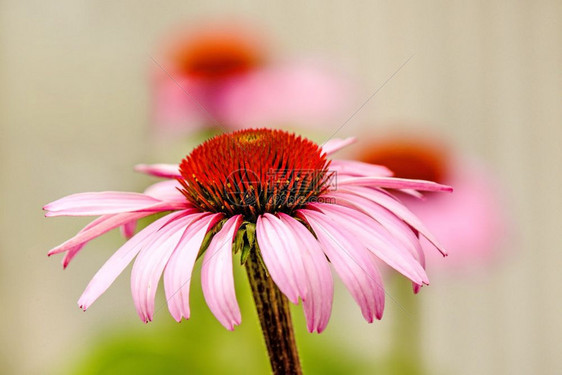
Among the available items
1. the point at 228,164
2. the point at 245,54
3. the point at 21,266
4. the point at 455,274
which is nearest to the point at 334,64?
the point at 245,54

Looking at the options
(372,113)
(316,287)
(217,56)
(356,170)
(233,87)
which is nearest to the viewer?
(316,287)

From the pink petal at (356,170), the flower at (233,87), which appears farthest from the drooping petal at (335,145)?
the flower at (233,87)

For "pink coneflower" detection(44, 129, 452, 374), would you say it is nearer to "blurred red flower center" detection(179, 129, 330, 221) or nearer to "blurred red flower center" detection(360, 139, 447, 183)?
"blurred red flower center" detection(179, 129, 330, 221)

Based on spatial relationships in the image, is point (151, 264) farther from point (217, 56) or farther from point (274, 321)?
point (217, 56)

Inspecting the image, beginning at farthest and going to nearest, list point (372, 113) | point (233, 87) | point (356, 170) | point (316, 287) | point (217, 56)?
point (372, 113) → point (217, 56) → point (233, 87) → point (356, 170) → point (316, 287)

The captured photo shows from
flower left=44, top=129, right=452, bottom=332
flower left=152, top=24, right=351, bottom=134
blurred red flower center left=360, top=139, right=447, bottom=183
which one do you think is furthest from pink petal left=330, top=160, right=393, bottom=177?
blurred red flower center left=360, top=139, right=447, bottom=183

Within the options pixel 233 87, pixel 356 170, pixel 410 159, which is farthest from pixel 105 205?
pixel 410 159

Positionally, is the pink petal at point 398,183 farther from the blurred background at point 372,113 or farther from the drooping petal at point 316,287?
the blurred background at point 372,113
